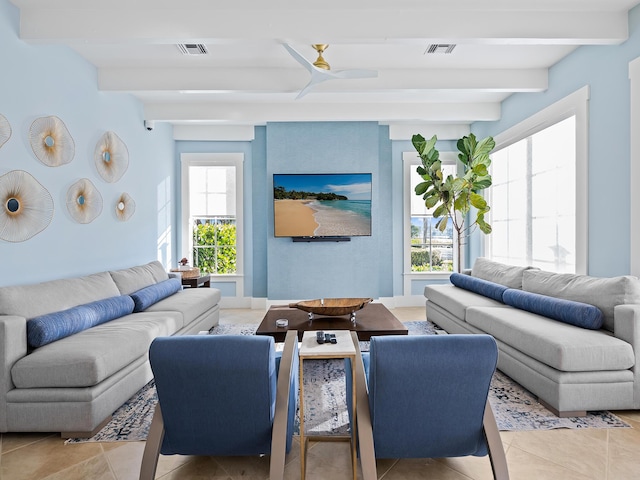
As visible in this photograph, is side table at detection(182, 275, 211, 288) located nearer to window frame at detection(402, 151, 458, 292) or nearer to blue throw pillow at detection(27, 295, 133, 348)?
blue throw pillow at detection(27, 295, 133, 348)

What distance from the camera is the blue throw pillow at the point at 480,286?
13.2ft

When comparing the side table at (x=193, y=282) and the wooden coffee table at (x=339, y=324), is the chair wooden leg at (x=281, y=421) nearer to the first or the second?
the wooden coffee table at (x=339, y=324)

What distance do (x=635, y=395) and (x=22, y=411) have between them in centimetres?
377

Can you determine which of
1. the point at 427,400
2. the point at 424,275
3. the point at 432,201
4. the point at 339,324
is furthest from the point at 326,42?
the point at 424,275

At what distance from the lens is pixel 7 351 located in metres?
2.25

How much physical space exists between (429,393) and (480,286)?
3032 millimetres

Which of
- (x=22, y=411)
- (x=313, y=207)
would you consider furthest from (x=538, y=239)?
(x=22, y=411)

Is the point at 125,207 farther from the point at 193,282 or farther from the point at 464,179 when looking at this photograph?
the point at 464,179

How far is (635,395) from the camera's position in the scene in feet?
8.25

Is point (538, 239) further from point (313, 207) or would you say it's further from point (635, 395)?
point (313, 207)

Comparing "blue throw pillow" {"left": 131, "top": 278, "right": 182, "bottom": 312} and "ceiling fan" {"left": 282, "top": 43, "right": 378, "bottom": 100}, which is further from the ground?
"ceiling fan" {"left": 282, "top": 43, "right": 378, "bottom": 100}

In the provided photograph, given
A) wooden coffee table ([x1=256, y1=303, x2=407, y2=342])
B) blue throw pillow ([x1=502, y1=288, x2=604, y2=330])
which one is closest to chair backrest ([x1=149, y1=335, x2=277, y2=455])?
wooden coffee table ([x1=256, y1=303, x2=407, y2=342])

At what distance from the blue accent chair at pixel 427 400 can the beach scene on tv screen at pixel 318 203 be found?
4.08 meters

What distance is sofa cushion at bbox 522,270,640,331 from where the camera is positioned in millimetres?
2676
